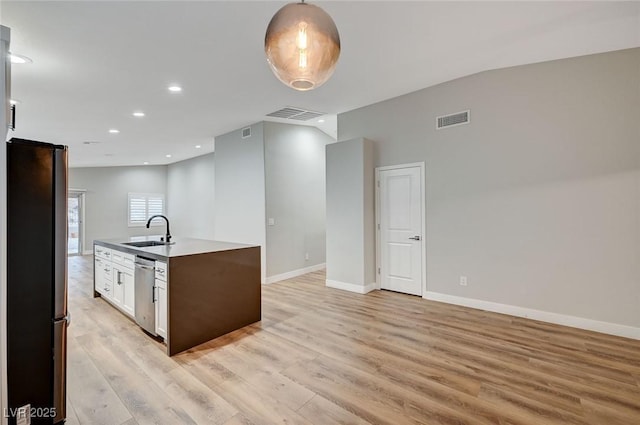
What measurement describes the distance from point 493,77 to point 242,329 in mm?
4414

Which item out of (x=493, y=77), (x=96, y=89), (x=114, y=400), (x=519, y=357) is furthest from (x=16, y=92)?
(x=519, y=357)

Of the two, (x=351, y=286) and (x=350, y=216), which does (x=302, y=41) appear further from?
(x=351, y=286)

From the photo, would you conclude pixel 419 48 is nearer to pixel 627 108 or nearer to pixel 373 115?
pixel 373 115

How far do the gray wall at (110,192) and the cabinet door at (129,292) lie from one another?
730cm

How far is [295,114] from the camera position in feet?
17.5

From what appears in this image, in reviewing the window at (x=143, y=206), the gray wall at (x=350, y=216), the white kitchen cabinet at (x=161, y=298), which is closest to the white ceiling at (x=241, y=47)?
the gray wall at (x=350, y=216)

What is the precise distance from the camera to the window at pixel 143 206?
10.4 m

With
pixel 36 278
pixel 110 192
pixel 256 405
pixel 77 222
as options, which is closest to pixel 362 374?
pixel 256 405

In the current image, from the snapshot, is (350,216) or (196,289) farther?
(350,216)

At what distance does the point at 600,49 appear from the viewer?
3162 millimetres

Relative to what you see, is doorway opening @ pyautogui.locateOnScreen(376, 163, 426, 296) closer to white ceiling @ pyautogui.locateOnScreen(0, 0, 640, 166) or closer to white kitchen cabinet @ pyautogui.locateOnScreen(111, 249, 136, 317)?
white ceiling @ pyautogui.locateOnScreen(0, 0, 640, 166)

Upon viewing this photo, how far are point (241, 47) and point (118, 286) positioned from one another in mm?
3327

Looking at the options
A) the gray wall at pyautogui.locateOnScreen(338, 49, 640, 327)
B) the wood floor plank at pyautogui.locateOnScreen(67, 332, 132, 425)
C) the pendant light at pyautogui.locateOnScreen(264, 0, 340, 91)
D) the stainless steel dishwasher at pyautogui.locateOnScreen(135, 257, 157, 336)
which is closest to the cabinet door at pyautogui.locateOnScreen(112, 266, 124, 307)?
the stainless steel dishwasher at pyautogui.locateOnScreen(135, 257, 157, 336)

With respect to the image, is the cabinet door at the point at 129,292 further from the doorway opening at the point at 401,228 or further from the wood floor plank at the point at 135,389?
the doorway opening at the point at 401,228
